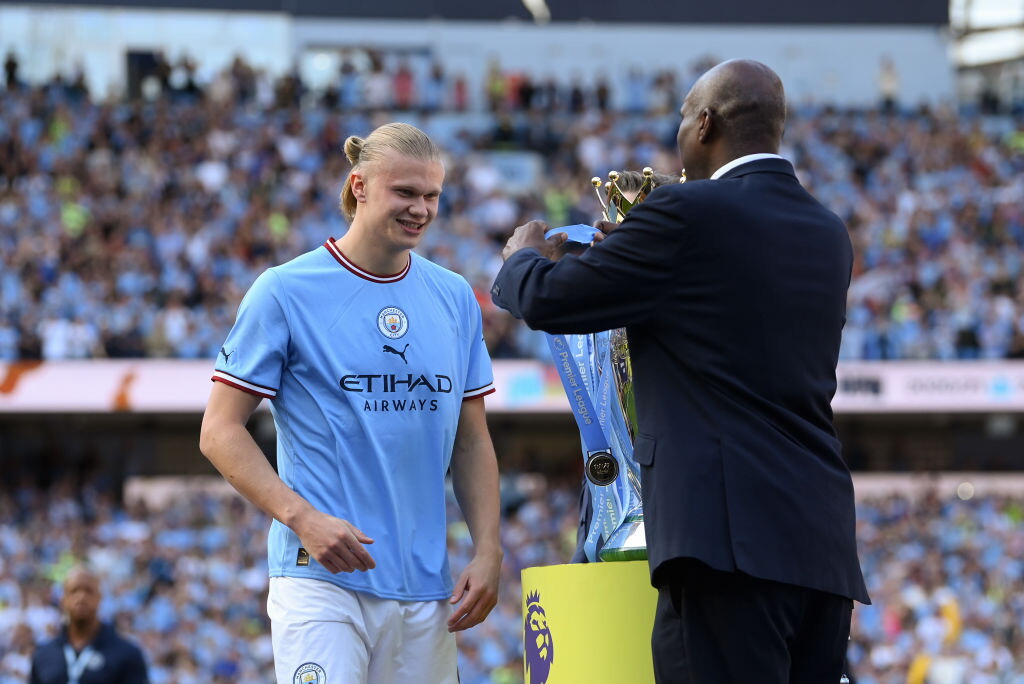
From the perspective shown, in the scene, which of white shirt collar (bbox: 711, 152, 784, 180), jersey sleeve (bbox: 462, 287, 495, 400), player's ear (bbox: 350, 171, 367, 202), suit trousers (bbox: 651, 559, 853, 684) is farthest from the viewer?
jersey sleeve (bbox: 462, 287, 495, 400)

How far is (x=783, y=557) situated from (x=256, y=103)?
21.0 meters

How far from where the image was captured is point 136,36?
25188mm

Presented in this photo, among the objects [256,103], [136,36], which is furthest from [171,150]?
[136,36]

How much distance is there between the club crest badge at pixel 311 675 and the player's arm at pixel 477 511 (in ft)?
1.22

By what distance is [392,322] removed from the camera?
3584 millimetres

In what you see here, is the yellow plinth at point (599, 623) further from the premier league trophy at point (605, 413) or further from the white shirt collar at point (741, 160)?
the white shirt collar at point (741, 160)

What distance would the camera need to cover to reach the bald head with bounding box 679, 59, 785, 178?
306cm

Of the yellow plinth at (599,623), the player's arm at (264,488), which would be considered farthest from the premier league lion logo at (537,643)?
the player's arm at (264,488)

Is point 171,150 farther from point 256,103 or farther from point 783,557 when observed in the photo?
point 783,557

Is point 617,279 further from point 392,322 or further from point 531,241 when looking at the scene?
point 392,322

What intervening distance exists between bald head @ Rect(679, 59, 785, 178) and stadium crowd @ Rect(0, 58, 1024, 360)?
15.4m

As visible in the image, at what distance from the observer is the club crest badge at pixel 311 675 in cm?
330

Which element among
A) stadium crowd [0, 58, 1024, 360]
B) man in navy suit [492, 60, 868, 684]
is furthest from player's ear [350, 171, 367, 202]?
stadium crowd [0, 58, 1024, 360]

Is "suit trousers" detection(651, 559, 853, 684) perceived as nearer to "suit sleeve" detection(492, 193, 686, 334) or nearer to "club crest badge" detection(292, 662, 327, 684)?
"suit sleeve" detection(492, 193, 686, 334)
